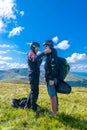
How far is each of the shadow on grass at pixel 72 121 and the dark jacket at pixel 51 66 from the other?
1962 millimetres

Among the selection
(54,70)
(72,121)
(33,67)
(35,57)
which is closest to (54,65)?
(54,70)

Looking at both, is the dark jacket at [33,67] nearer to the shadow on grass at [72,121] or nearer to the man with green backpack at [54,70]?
the man with green backpack at [54,70]

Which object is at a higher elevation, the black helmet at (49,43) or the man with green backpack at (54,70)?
the black helmet at (49,43)

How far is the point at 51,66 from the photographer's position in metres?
13.0

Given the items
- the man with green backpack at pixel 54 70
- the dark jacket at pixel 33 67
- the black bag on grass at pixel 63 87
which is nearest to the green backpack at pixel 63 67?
the man with green backpack at pixel 54 70

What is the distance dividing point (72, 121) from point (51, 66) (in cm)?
262

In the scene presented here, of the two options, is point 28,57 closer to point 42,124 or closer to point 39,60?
point 39,60

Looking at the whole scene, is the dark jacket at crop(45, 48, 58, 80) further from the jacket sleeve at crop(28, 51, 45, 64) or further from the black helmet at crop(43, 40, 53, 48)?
the jacket sleeve at crop(28, 51, 45, 64)

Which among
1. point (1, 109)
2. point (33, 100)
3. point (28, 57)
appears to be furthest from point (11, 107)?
point (28, 57)

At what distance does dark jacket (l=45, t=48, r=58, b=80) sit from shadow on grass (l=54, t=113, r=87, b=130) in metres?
1.96

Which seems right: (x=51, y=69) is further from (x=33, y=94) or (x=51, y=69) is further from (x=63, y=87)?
(x=33, y=94)

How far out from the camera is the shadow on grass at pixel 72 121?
1209 centimetres

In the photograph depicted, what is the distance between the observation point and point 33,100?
14.3m

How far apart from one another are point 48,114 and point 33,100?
3.72 feet
